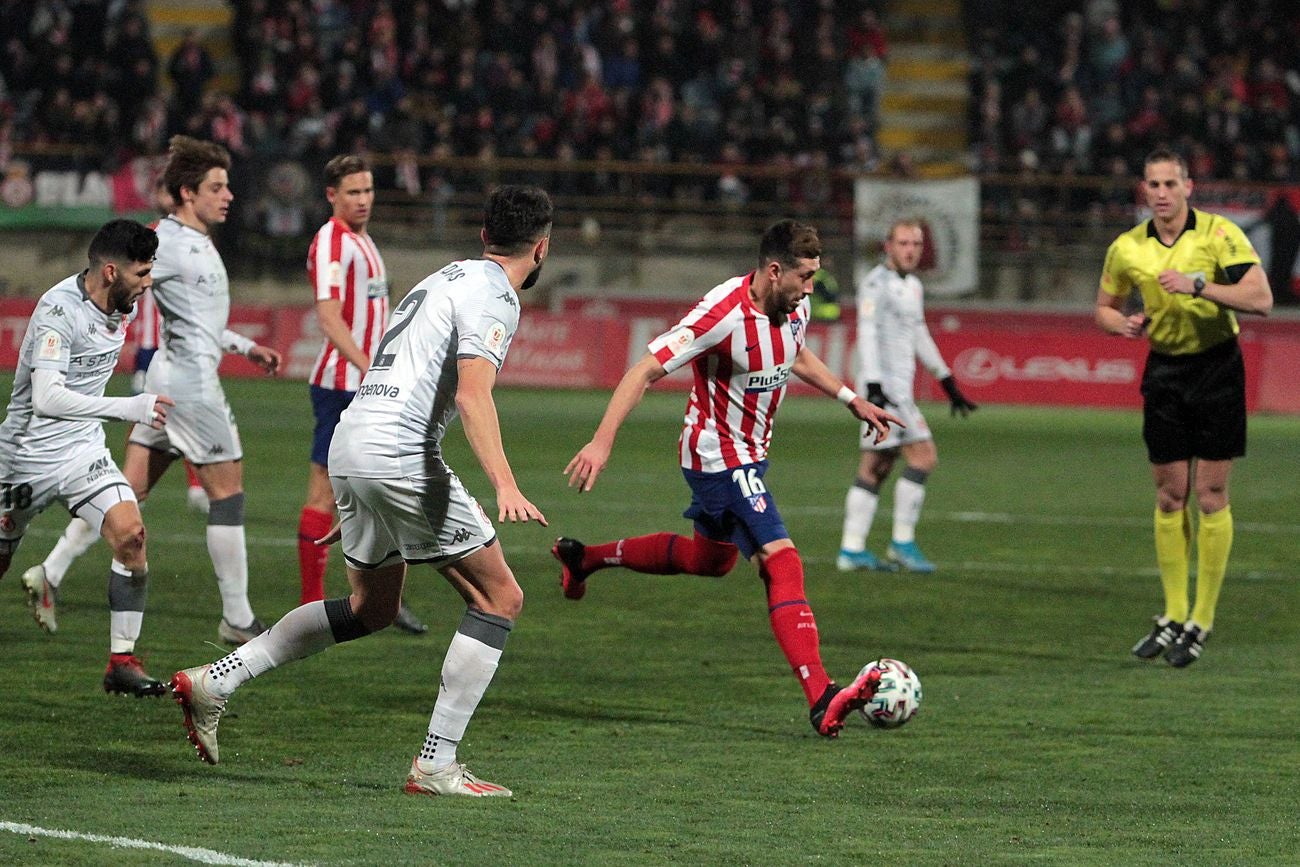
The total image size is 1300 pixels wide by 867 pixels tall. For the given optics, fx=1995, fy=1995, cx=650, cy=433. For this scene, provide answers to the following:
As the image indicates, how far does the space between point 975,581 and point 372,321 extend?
167 inches

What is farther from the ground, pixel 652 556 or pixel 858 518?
pixel 652 556

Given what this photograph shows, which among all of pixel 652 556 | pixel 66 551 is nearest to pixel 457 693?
pixel 652 556

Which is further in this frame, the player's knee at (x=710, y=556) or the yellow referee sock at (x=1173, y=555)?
the yellow referee sock at (x=1173, y=555)

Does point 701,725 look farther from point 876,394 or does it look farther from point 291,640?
point 876,394

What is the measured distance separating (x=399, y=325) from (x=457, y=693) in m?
1.17

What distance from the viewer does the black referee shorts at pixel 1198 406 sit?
30.5ft

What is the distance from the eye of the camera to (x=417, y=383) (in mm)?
6184

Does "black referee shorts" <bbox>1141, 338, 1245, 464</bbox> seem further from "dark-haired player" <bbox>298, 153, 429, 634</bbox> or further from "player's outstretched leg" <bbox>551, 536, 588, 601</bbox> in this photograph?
"dark-haired player" <bbox>298, 153, 429, 634</bbox>

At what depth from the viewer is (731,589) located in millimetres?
11539

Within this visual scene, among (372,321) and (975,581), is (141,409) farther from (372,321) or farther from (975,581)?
(975,581)

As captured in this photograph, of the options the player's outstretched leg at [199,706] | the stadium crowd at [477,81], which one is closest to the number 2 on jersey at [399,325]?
the player's outstretched leg at [199,706]

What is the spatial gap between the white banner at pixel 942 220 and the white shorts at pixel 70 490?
19933 millimetres

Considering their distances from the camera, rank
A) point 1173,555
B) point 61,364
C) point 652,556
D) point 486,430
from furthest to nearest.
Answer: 1. point 1173,555
2. point 652,556
3. point 61,364
4. point 486,430

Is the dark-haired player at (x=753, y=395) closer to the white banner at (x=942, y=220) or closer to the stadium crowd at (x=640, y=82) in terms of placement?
the white banner at (x=942, y=220)
